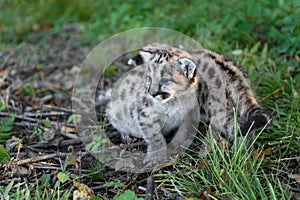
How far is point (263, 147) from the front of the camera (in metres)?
4.64

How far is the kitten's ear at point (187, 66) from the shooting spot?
464 centimetres

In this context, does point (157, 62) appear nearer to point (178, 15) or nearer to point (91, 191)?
point (91, 191)

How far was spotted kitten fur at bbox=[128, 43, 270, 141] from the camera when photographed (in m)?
4.77

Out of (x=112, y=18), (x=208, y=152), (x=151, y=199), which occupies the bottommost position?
(x=151, y=199)

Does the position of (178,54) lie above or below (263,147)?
above

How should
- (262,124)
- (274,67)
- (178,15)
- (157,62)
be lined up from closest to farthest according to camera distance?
(262,124) → (157,62) → (274,67) → (178,15)

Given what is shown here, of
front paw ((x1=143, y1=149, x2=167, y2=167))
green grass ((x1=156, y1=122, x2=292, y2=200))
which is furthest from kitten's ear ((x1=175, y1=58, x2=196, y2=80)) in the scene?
front paw ((x1=143, y1=149, x2=167, y2=167))

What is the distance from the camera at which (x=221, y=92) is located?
486 cm

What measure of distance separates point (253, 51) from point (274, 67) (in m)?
0.57

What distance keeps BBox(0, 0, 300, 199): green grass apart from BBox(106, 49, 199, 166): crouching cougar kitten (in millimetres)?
609

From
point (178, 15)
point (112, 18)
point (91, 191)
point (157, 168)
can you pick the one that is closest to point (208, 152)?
point (157, 168)

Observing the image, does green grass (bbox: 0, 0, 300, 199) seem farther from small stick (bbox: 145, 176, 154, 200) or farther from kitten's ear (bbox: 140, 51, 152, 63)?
kitten's ear (bbox: 140, 51, 152, 63)

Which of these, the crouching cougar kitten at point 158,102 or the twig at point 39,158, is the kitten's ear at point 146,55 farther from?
the twig at point 39,158

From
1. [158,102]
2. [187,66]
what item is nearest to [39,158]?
[158,102]
